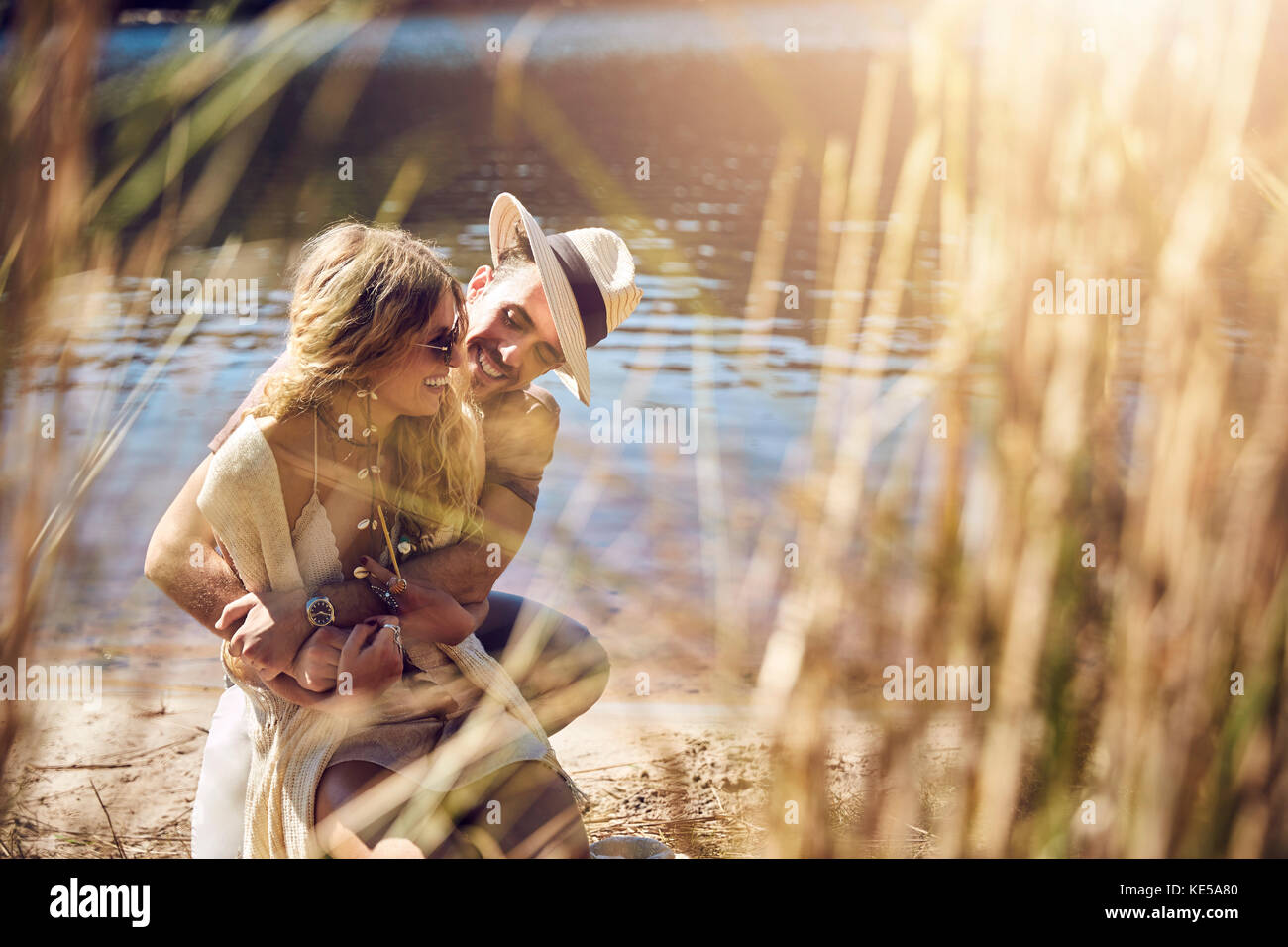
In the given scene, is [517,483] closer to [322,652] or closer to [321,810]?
[322,652]

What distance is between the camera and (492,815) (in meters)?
1.46

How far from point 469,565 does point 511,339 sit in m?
0.38

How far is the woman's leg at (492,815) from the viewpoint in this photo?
1.37 m

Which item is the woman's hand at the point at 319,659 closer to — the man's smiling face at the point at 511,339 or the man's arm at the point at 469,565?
the man's arm at the point at 469,565

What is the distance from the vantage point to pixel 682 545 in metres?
4.43

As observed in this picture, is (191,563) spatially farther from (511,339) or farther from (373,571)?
(511,339)

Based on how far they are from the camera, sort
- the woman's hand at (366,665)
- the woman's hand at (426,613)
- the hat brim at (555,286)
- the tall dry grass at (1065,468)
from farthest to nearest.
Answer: the hat brim at (555,286) < the woman's hand at (426,613) < the woman's hand at (366,665) < the tall dry grass at (1065,468)

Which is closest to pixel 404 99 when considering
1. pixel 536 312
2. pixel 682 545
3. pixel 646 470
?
pixel 646 470

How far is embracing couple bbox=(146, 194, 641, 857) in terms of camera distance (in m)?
1.34

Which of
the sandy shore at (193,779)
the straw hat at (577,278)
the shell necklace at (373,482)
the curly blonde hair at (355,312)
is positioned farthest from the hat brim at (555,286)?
the sandy shore at (193,779)

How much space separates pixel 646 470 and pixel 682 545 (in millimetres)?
1005

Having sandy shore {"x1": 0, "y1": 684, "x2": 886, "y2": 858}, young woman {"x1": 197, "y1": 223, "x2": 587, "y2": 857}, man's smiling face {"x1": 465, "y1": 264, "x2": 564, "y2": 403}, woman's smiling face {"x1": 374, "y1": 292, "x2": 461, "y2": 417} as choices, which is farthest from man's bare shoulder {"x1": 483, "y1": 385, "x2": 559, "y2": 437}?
sandy shore {"x1": 0, "y1": 684, "x2": 886, "y2": 858}

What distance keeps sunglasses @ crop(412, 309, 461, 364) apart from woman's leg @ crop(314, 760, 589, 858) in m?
0.58
